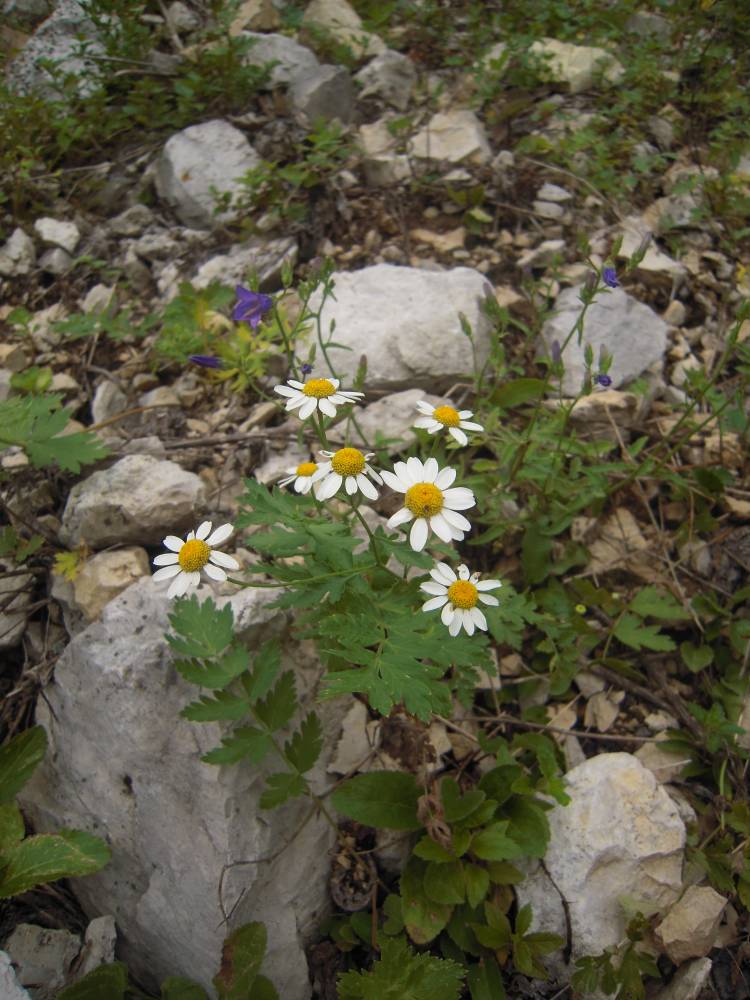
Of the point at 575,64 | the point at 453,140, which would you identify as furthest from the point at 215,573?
the point at 575,64

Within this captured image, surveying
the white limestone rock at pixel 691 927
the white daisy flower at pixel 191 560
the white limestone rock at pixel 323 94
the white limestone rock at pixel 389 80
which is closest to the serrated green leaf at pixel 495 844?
the white limestone rock at pixel 691 927

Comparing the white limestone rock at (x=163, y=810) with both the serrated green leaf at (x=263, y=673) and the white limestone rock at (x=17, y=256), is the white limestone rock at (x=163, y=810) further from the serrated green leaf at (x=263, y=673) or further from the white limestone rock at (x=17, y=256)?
the white limestone rock at (x=17, y=256)

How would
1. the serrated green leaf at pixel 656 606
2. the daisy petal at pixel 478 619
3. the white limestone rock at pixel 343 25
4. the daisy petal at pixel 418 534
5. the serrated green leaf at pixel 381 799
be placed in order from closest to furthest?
the daisy petal at pixel 418 534
the daisy petal at pixel 478 619
the serrated green leaf at pixel 381 799
the serrated green leaf at pixel 656 606
the white limestone rock at pixel 343 25

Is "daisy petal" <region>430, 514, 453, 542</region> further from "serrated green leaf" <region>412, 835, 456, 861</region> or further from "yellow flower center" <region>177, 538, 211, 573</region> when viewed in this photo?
"serrated green leaf" <region>412, 835, 456, 861</region>

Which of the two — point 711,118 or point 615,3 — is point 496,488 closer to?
point 711,118

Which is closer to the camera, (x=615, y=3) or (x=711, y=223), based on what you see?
(x=711, y=223)

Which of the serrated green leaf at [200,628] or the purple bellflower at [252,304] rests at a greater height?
the purple bellflower at [252,304]

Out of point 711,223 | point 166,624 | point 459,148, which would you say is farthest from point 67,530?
point 711,223
